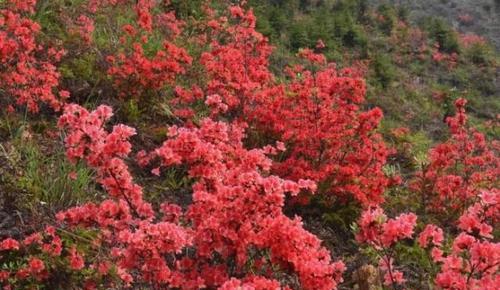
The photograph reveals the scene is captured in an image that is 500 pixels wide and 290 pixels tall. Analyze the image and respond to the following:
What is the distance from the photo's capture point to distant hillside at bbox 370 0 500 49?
25.2 meters

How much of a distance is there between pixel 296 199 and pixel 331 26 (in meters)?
14.2

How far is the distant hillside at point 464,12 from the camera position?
25250mm

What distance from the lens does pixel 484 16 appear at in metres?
26.3

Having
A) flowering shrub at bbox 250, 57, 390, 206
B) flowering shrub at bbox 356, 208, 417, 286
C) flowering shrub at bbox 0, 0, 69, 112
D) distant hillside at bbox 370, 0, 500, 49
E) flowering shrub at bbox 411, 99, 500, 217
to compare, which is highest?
flowering shrub at bbox 356, 208, 417, 286

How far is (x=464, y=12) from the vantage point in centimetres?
2644

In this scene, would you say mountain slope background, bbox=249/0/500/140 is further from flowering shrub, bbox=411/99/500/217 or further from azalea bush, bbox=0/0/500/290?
azalea bush, bbox=0/0/500/290

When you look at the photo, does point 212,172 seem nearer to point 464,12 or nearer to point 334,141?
point 334,141

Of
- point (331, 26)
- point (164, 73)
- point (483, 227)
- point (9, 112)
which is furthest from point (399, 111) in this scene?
point (483, 227)

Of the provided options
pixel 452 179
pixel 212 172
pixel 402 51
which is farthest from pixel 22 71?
pixel 402 51

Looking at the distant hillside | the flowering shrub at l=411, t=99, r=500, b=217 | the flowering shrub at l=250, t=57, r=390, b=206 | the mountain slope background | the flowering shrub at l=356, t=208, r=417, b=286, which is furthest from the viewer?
the distant hillside

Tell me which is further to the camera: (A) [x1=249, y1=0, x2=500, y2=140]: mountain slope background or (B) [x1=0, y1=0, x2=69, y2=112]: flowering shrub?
(A) [x1=249, y1=0, x2=500, y2=140]: mountain slope background

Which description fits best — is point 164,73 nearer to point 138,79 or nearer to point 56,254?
point 138,79

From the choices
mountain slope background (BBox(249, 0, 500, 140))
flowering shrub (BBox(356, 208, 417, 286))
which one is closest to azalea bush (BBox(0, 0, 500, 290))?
flowering shrub (BBox(356, 208, 417, 286))

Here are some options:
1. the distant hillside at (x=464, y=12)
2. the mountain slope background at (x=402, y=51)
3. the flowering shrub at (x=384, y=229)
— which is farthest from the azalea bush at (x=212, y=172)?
the distant hillside at (x=464, y=12)
